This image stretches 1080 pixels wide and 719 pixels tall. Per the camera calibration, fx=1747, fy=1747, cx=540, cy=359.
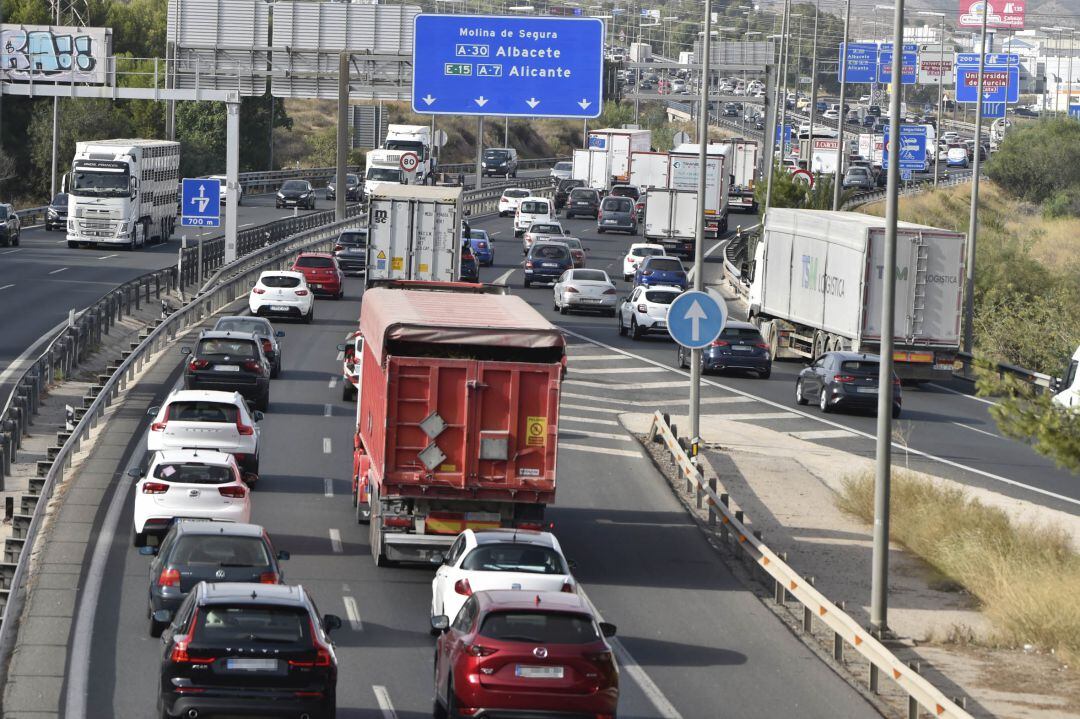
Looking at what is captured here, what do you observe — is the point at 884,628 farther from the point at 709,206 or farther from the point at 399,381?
the point at 709,206

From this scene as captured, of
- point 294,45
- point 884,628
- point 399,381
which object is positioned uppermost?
point 294,45

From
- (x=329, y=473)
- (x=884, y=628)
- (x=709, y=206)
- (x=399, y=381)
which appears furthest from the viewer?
(x=709, y=206)

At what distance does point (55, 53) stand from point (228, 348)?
107 ft

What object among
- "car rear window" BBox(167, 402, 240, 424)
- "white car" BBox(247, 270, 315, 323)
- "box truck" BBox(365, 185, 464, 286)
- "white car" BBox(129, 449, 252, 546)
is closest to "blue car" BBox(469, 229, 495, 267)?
"white car" BBox(247, 270, 315, 323)

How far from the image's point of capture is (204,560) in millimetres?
17469

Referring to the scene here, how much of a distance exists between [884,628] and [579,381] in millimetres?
21931

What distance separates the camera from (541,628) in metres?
14.0

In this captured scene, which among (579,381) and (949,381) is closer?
(579,381)

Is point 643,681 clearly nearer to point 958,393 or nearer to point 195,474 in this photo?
point 195,474

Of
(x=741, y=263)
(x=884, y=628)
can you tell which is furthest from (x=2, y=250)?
(x=884, y=628)

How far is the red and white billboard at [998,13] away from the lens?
118 meters

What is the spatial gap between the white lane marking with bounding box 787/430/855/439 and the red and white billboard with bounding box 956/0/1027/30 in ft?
272

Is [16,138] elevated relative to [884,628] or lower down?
elevated

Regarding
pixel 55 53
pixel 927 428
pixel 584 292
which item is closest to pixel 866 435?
pixel 927 428
